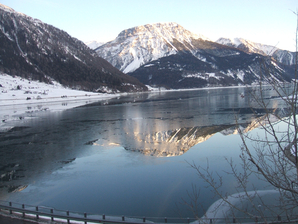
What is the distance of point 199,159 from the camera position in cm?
1897

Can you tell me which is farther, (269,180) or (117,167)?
(117,167)

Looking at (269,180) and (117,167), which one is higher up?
(269,180)

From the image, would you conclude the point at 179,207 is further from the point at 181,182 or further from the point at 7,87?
the point at 7,87

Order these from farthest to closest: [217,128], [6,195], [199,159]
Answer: [217,128] → [199,159] → [6,195]

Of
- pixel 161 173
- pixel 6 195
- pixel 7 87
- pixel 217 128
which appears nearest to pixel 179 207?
pixel 161 173

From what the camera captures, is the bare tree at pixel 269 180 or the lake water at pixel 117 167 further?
the lake water at pixel 117 167

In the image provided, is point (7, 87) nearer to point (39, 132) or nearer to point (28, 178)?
point (39, 132)

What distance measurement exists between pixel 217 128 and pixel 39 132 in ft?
70.9

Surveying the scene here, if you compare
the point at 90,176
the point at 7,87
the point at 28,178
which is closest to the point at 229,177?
the point at 90,176

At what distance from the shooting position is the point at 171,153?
21.0 meters

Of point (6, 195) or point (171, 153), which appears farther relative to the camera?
point (171, 153)

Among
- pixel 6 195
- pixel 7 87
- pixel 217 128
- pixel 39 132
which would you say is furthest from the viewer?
pixel 7 87

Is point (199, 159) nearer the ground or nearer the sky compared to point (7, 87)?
nearer the ground

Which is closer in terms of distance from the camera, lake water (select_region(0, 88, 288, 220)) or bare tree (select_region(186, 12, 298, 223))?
bare tree (select_region(186, 12, 298, 223))
